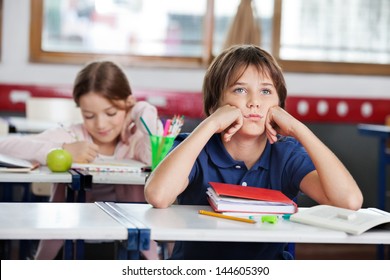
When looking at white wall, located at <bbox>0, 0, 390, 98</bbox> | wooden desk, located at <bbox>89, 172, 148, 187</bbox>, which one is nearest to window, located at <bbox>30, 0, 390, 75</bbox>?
white wall, located at <bbox>0, 0, 390, 98</bbox>

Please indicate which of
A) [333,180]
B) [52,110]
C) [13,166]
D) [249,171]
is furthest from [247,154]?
[52,110]

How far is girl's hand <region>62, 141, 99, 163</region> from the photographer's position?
2.76 metres

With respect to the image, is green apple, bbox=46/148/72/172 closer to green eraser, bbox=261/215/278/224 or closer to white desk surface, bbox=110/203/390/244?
white desk surface, bbox=110/203/390/244

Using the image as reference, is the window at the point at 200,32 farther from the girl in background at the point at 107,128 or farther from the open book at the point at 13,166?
the open book at the point at 13,166

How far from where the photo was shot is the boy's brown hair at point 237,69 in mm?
2039

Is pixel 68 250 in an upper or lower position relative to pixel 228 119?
lower

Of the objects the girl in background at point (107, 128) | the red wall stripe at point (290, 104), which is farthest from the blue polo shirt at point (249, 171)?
the red wall stripe at point (290, 104)

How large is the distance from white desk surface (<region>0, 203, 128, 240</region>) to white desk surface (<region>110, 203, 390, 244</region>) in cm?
8

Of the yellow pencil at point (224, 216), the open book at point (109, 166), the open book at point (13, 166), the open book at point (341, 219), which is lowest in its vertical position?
the open book at point (109, 166)

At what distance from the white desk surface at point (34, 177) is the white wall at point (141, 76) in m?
2.66

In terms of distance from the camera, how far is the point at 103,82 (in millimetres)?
3086

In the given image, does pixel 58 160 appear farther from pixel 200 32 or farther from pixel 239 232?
pixel 200 32

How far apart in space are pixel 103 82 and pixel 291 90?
8.07 feet
